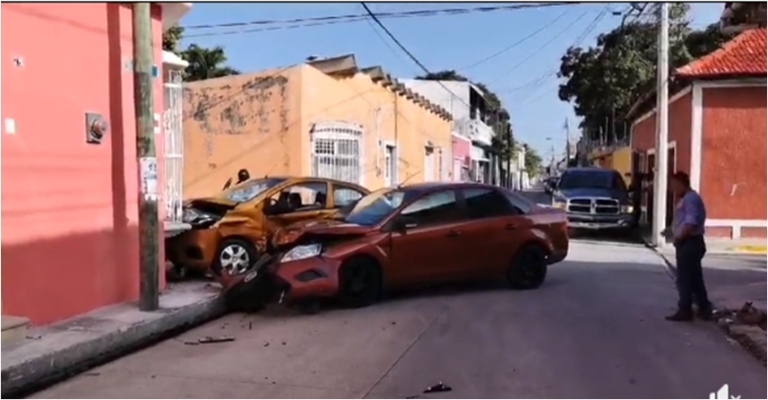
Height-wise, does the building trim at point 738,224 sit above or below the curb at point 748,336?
above

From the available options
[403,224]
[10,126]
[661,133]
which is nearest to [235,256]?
[403,224]

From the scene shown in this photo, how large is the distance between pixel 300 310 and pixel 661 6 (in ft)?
43.5

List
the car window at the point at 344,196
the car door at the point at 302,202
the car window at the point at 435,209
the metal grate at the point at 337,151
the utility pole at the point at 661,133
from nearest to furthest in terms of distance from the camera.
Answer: the car window at the point at 435,209 < the car door at the point at 302,202 < the car window at the point at 344,196 < the utility pole at the point at 661,133 < the metal grate at the point at 337,151

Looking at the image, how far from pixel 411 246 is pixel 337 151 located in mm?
11899

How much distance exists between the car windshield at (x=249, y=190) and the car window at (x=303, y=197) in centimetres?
30

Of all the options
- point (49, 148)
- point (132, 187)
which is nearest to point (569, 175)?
point (132, 187)

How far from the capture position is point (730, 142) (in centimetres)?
1978

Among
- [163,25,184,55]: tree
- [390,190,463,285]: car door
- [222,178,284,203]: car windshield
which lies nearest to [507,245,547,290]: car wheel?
[390,190,463,285]: car door

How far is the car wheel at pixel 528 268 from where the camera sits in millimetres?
11508

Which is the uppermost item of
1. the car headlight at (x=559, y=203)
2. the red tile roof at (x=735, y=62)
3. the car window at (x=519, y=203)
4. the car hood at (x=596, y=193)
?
the red tile roof at (x=735, y=62)

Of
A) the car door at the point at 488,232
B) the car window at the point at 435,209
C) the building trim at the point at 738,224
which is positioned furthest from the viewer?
the building trim at the point at 738,224

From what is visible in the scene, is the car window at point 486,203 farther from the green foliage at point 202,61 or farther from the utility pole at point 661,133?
the green foliage at point 202,61

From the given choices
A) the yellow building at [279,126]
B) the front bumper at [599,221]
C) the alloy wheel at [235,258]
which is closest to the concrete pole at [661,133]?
the front bumper at [599,221]

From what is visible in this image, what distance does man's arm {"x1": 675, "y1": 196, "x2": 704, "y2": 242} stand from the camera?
913 cm
